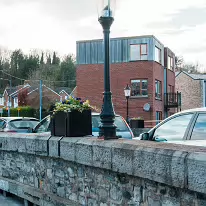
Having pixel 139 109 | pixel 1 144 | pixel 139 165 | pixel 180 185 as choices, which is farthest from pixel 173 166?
pixel 139 109

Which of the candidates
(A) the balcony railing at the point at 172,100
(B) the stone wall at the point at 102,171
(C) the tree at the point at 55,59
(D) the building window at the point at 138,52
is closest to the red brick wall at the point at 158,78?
(A) the balcony railing at the point at 172,100

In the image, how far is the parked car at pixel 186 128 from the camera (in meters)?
6.17

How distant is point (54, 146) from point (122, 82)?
3068cm

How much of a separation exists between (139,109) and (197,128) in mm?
30738

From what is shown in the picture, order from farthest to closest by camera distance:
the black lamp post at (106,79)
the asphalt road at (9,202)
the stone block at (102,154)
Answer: the asphalt road at (9,202) < the black lamp post at (106,79) < the stone block at (102,154)

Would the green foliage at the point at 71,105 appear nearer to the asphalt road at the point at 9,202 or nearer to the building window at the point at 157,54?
the asphalt road at the point at 9,202

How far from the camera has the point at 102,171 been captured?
6.00 meters

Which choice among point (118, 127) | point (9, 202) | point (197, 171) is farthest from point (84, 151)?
point (118, 127)

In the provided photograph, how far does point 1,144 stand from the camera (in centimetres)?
987

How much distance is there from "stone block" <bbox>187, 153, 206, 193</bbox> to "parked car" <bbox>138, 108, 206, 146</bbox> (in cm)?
177

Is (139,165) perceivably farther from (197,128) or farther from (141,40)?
(141,40)

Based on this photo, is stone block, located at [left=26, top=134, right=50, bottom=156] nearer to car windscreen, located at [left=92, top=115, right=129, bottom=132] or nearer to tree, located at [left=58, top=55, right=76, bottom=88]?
car windscreen, located at [left=92, top=115, right=129, bottom=132]

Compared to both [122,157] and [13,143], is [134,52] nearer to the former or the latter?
[13,143]

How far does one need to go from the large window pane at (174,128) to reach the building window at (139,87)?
97.3 ft
